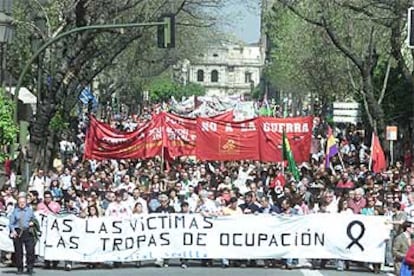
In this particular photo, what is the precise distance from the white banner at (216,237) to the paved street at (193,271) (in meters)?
0.26

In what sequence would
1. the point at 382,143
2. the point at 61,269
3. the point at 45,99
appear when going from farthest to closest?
the point at 382,143 < the point at 45,99 < the point at 61,269

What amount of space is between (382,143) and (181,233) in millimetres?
17710

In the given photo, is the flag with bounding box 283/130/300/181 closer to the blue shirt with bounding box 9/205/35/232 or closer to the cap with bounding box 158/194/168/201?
the cap with bounding box 158/194/168/201

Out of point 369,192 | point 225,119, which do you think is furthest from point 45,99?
point 369,192

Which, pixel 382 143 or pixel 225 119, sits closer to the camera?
pixel 225 119

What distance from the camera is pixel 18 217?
69.3ft

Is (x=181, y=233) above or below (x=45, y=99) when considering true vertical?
below

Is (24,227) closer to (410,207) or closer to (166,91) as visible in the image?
(410,207)

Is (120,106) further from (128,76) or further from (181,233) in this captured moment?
(181,233)

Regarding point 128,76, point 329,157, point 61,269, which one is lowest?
point 61,269

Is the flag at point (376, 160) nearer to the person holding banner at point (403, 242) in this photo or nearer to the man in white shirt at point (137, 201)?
the man in white shirt at point (137, 201)

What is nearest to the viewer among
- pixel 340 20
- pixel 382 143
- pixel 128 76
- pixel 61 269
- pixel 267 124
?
pixel 61 269

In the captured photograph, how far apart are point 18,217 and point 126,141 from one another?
11665mm

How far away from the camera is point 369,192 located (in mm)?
25047
